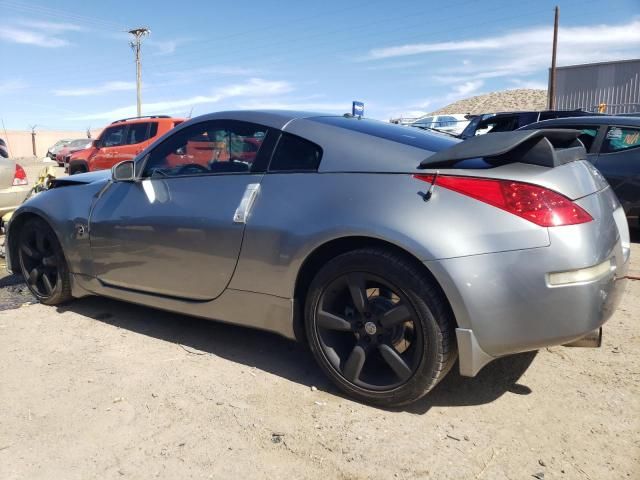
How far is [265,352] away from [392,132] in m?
1.57

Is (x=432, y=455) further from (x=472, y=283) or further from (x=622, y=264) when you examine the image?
(x=622, y=264)

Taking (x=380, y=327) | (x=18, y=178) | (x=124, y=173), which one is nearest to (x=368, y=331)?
(x=380, y=327)

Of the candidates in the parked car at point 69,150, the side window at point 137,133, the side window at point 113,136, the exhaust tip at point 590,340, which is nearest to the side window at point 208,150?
the exhaust tip at point 590,340

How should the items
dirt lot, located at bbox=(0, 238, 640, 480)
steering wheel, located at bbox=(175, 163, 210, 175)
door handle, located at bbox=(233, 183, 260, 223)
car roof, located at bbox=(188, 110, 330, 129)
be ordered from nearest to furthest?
dirt lot, located at bbox=(0, 238, 640, 480) → door handle, located at bbox=(233, 183, 260, 223) → car roof, located at bbox=(188, 110, 330, 129) → steering wheel, located at bbox=(175, 163, 210, 175)

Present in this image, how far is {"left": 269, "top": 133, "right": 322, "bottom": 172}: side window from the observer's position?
302 cm

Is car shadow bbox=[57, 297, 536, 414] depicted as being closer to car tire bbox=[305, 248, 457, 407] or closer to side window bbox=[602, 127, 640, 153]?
car tire bbox=[305, 248, 457, 407]

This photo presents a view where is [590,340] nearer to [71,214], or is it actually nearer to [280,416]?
[280,416]

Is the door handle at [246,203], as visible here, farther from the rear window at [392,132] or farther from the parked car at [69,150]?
the parked car at [69,150]

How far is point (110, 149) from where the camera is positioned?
43.3ft

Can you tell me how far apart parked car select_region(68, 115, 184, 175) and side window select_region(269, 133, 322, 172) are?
396 inches

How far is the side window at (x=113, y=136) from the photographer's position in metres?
13.2

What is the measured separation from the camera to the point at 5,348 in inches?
145

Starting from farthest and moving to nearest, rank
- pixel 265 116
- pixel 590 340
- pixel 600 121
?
pixel 600 121 → pixel 265 116 → pixel 590 340

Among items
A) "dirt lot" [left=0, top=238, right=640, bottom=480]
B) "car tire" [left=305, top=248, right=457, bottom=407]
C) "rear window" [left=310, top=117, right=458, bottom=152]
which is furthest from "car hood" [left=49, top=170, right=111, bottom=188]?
"car tire" [left=305, top=248, right=457, bottom=407]
